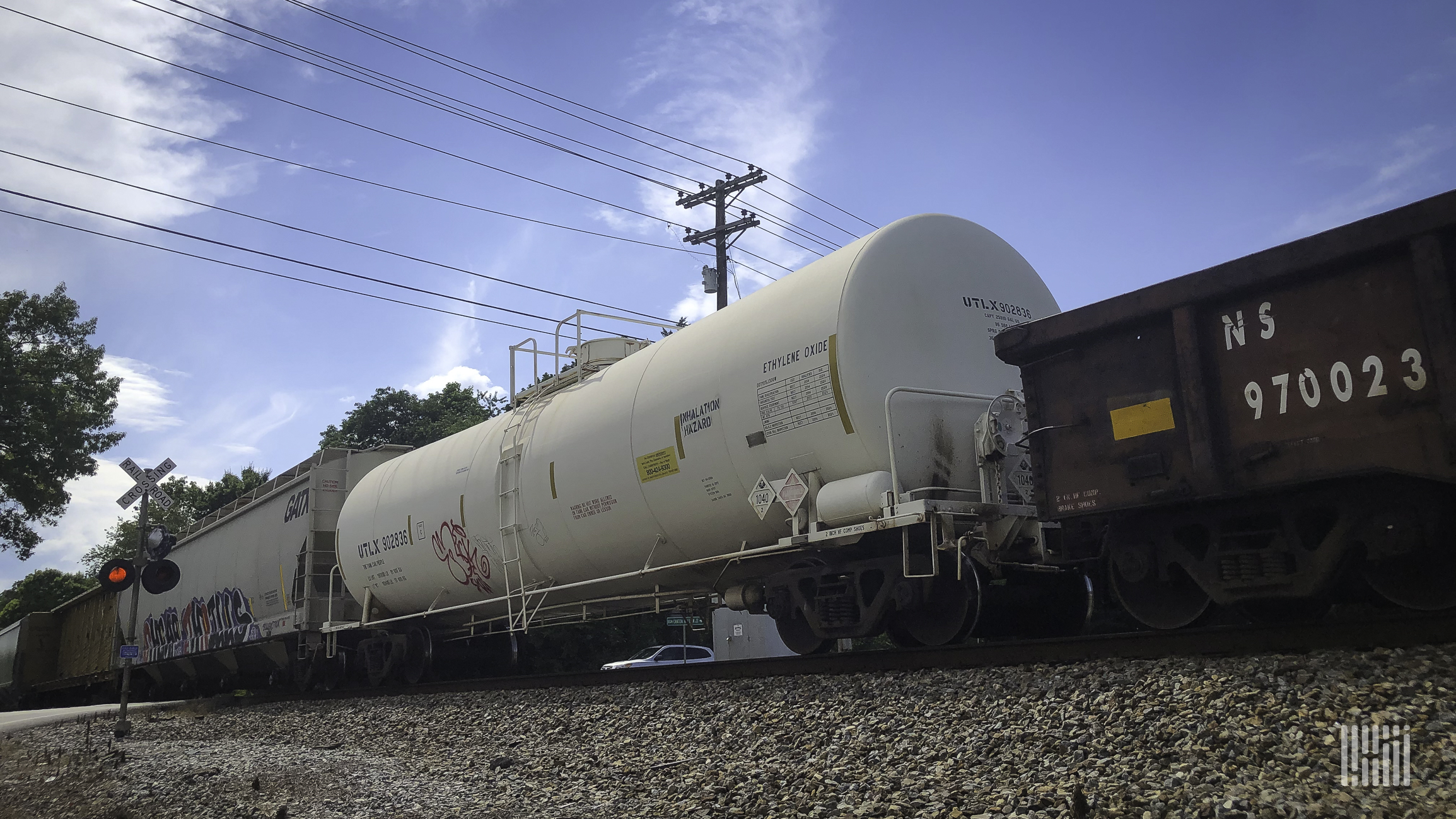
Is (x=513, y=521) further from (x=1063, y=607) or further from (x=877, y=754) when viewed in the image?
(x=877, y=754)

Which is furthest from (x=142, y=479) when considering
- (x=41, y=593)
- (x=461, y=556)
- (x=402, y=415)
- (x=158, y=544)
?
(x=41, y=593)

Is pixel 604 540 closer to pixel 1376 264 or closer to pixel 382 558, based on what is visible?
pixel 382 558

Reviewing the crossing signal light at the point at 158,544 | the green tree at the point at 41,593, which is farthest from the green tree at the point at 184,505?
the crossing signal light at the point at 158,544

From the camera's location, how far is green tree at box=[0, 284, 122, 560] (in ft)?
82.9

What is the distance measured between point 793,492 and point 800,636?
58.9 inches

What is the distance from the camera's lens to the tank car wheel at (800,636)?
8484 mm

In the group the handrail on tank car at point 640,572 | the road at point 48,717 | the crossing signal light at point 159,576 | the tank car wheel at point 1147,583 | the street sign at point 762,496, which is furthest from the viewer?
the road at point 48,717

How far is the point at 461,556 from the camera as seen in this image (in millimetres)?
12148

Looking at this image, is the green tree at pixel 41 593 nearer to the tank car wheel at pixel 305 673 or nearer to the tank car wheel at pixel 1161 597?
the tank car wheel at pixel 305 673

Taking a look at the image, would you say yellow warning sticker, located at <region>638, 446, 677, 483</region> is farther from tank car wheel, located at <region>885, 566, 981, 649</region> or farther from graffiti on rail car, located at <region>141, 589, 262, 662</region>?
graffiti on rail car, located at <region>141, 589, 262, 662</region>

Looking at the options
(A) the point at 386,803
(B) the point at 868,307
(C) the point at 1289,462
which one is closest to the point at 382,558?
(A) the point at 386,803

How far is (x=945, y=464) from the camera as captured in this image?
7.68 metres

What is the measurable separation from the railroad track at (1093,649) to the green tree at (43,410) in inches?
908

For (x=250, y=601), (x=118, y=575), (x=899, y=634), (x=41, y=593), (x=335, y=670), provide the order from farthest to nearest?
(x=41, y=593)
(x=250, y=601)
(x=335, y=670)
(x=118, y=575)
(x=899, y=634)
